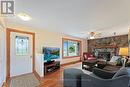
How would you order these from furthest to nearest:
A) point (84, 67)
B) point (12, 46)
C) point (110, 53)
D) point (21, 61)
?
1. point (110, 53)
2. point (84, 67)
3. point (21, 61)
4. point (12, 46)

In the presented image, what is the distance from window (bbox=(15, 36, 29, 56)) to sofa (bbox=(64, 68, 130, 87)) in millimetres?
2388

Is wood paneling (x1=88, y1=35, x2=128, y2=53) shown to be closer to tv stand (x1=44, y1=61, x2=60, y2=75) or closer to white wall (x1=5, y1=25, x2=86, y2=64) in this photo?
white wall (x1=5, y1=25, x2=86, y2=64)

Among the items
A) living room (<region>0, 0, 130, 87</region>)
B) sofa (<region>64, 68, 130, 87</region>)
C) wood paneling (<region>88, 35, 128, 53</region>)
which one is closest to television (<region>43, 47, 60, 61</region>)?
living room (<region>0, 0, 130, 87</region>)

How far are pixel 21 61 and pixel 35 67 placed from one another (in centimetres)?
75

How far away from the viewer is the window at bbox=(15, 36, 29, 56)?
13.8ft

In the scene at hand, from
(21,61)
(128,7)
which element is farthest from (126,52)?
(21,61)

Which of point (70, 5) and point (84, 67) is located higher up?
point (70, 5)

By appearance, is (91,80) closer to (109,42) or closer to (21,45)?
(21,45)

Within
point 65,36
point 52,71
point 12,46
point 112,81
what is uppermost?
point 65,36

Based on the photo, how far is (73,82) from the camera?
104 inches

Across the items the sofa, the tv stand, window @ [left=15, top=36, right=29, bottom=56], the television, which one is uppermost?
window @ [left=15, top=36, right=29, bottom=56]

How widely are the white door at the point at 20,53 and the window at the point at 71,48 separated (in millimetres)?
2919

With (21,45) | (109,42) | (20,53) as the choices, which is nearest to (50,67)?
(20,53)

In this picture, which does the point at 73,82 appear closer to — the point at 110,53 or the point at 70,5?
the point at 70,5
